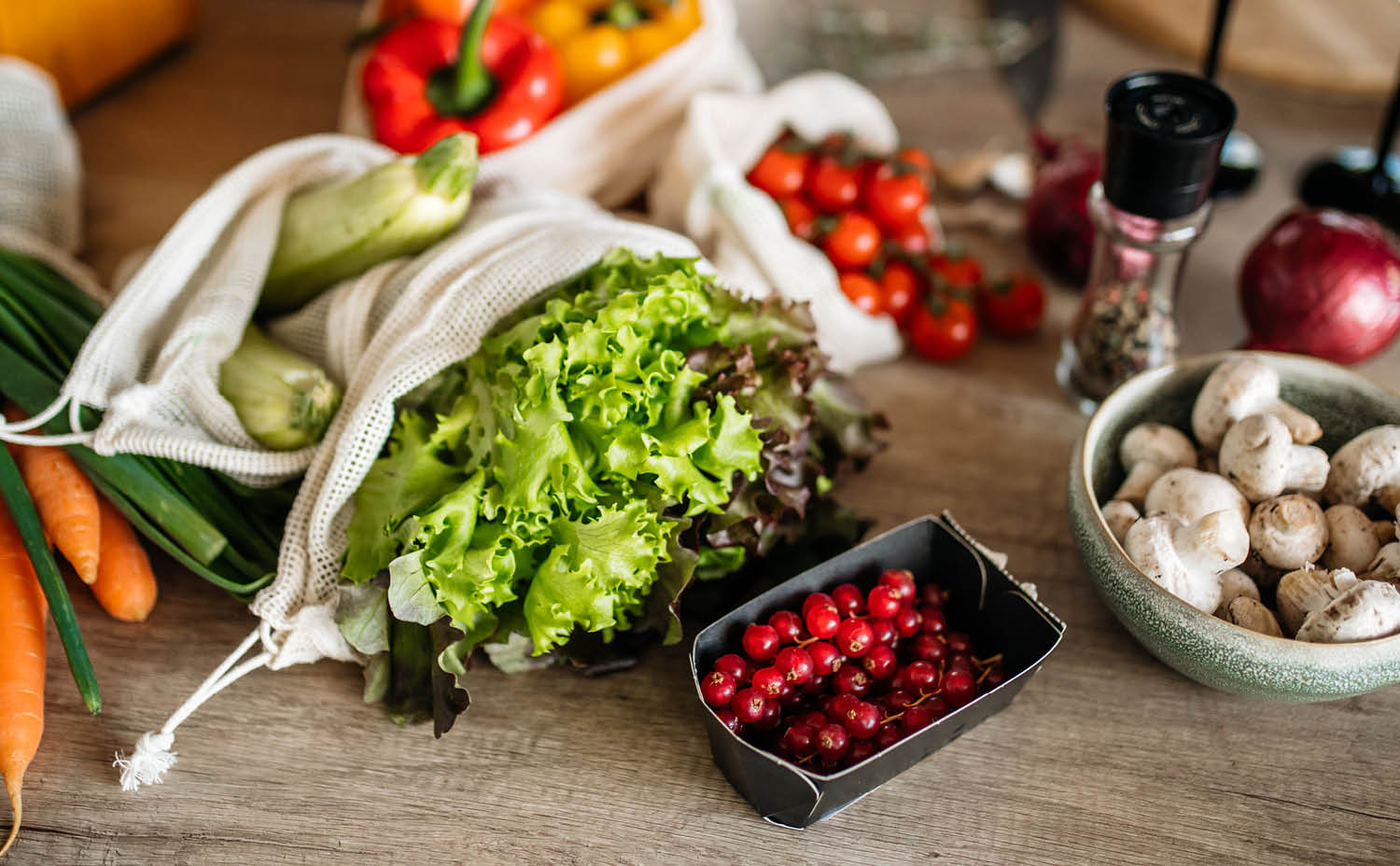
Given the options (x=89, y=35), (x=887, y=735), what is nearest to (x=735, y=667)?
(x=887, y=735)

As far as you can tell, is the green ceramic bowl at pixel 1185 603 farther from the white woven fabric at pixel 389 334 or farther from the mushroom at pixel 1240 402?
the white woven fabric at pixel 389 334

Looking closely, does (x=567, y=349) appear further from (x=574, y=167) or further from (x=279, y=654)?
(x=574, y=167)

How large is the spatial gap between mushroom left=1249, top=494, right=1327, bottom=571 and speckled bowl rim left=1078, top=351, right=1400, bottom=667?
97 mm

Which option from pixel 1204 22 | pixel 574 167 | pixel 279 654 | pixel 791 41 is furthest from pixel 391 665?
pixel 1204 22

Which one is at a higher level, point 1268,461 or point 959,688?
point 1268,461

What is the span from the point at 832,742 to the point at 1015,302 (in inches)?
27.0

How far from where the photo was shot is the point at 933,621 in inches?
36.6

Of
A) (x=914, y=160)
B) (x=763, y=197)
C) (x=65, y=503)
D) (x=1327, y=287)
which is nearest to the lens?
(x=65, y=503)

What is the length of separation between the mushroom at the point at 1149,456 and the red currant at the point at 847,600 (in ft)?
0.87

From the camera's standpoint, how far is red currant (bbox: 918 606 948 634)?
928 millimetres

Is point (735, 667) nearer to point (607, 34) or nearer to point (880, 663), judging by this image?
point (880, 663)

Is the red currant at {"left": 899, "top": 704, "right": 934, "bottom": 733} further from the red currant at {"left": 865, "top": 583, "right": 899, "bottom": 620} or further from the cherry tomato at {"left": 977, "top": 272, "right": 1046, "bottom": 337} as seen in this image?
the cherry tomato at {"left": 977, "top": 272, "right": 1046, "bottom": 337}

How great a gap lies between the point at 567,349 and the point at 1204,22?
139 cm

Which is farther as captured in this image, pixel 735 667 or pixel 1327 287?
pixel 1327 287
